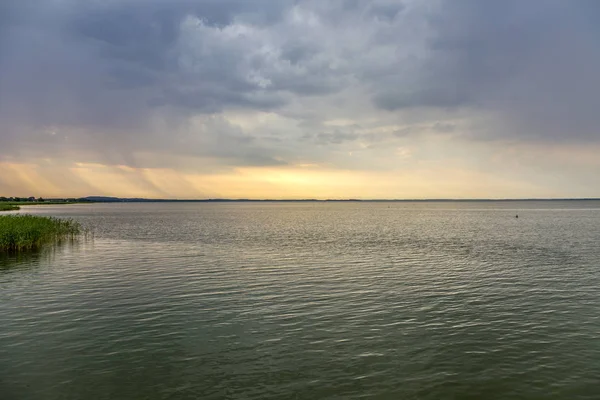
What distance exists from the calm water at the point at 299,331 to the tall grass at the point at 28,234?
1161 centimetres

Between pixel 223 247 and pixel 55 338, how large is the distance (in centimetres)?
3678

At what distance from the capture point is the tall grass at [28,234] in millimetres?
49081

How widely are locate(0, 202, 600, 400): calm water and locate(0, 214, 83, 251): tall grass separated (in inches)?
457

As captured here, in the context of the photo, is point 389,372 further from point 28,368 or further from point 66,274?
point 66,274

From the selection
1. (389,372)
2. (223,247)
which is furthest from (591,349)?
(223,247)

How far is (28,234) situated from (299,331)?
45.9 metres

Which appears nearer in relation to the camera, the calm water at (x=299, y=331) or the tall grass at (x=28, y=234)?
the calm water at (x=299, y=331)

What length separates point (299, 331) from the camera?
20.2m

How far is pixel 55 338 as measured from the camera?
19.3 metres

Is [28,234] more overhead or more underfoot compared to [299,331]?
more overhead

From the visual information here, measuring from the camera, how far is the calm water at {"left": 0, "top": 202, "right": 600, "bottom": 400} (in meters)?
14.6

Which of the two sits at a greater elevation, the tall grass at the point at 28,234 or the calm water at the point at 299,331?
the tall grass at the point at 28,234

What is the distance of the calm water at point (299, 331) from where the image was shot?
1459cm

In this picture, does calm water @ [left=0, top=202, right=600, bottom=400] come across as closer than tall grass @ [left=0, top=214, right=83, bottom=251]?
Yes
